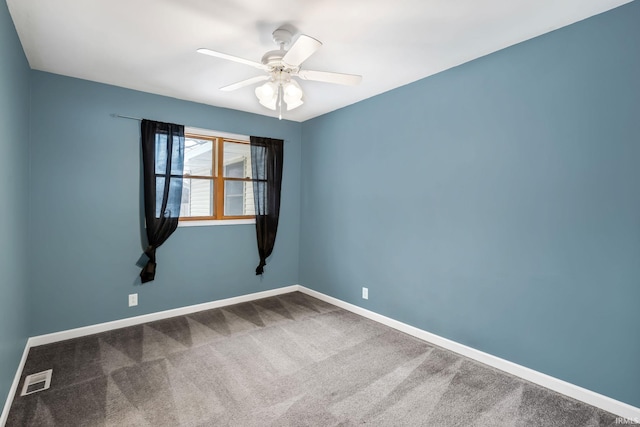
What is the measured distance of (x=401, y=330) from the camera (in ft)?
10.8

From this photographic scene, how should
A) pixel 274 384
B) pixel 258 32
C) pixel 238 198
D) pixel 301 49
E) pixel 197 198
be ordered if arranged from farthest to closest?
pixel 238 198
pixel 197 198
pixel 274 384
pixel 258 32
pixel 301 49

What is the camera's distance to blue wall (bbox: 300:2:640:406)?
6.59 ft

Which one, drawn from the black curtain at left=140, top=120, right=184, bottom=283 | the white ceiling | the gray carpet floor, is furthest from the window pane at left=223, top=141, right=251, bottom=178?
the gray carpet floor

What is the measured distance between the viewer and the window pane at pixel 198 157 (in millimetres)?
3836

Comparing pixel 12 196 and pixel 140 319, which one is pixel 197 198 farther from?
pixel 12 196

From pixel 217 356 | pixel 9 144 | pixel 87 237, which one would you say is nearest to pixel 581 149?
pixel 217 356

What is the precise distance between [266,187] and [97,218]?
1.94 m

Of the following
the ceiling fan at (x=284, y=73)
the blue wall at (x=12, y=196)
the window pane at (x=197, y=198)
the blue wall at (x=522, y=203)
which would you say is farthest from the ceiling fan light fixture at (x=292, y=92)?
the window pane at (x=197, y=198)

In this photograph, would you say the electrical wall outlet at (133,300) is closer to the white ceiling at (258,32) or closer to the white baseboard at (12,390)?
the white baseboard at (12,390)

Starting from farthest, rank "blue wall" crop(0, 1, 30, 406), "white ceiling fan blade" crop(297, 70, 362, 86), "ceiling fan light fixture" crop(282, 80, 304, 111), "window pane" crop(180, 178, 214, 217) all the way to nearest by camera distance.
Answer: "window pane" crop(180, 178, 214, 217) < "ceiling fan light fixture" crop(282, 80, 304, 111) < "white ceiling fan blade" crop(297, 70, 362, 86) < "blue wall" crop(0, 1, 30, 406)

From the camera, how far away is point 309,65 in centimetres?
275

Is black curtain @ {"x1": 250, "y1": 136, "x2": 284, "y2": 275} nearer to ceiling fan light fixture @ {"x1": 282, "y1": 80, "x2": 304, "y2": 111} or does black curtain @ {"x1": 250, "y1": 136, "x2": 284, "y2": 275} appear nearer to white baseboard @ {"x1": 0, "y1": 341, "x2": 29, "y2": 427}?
ceiling fan light fixture @ {"x1": 282, "y1": 80, "x2": 304, "y2": 111}

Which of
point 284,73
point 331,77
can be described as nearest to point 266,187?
point 284,73

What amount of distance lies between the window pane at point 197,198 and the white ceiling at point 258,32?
1.24m
